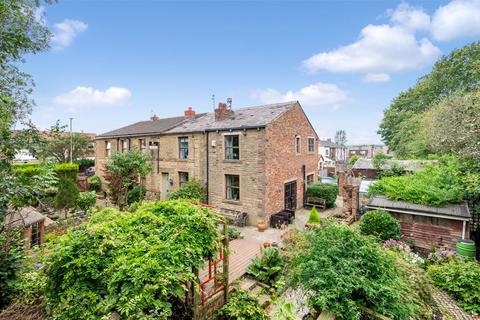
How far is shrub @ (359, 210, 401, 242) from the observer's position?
995 cm

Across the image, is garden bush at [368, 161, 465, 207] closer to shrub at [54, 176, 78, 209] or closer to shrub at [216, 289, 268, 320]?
shrub at [216, 289, 268, 320]

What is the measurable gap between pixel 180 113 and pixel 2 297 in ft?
73.6


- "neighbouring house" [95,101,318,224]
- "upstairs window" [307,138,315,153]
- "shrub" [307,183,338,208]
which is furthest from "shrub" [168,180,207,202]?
"upstairs window" [307,138,315,153]

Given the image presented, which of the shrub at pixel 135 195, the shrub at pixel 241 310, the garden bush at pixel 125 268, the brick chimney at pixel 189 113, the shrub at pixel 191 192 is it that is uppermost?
the brick chimney at pixel 189 113

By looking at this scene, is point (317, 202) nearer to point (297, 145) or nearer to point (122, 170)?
point (297, 145)

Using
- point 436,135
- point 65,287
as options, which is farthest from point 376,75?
point 65,287

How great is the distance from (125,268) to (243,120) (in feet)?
40.4

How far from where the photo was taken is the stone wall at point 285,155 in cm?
1335

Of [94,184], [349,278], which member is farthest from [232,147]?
[94,184]

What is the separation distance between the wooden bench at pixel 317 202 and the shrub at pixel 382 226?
6.00m

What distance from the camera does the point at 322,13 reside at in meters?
13.7

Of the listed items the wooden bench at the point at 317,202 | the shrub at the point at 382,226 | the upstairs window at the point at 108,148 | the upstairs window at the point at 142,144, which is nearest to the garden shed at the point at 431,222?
the shrub at the point at 382,226

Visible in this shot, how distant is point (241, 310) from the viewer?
230 inches

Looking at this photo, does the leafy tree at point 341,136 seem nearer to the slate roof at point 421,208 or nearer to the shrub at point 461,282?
the slate roof at point 421,208
